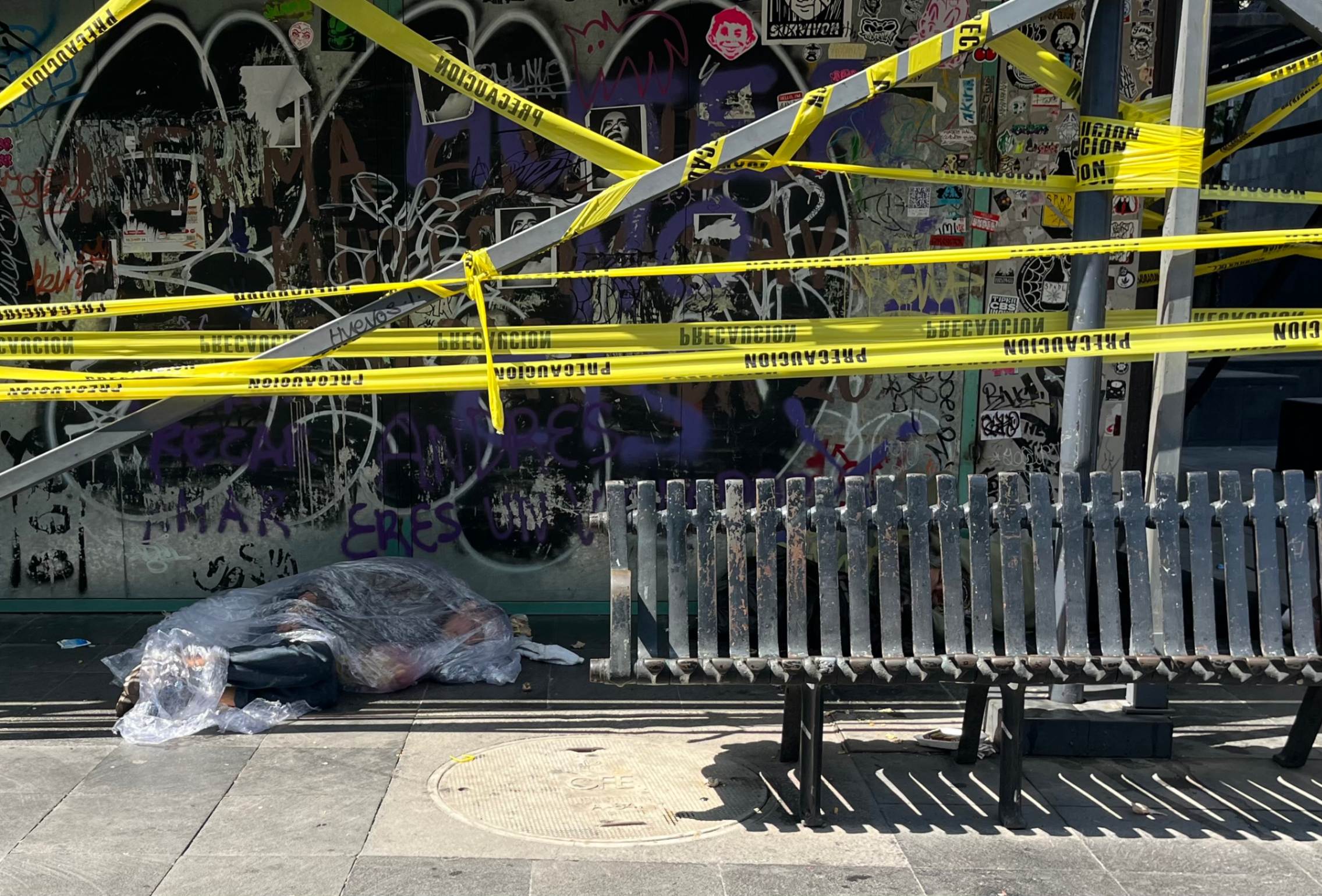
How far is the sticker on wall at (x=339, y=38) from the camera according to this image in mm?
6355

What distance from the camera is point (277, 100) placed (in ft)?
21.0

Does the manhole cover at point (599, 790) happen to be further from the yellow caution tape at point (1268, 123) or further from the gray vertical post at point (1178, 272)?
the yellow caution tape at point (1268, 123)

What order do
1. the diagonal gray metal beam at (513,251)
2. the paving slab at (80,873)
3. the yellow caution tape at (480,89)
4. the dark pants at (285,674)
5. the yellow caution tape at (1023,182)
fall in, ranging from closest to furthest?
the paving slab at (80,873), the diagonal gray metal beam at (513,251), the yellow caution tape at (480,89), the yellow caution tape at (1023,182), the dark pants at (285,674)

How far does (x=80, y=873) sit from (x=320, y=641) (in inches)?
66.8

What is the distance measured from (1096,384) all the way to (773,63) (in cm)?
277

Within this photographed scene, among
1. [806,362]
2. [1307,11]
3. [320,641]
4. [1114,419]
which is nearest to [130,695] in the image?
[320,641]

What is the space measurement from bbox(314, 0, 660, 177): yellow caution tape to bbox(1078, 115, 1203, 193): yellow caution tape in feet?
5.65

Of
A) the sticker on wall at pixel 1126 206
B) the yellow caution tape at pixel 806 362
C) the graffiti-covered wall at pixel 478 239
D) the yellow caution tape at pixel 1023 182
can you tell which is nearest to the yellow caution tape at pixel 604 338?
the yellow caution tape at pixel 806 362

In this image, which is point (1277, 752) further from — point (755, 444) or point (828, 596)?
point (755, 444)

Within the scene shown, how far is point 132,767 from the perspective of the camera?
15.0 ft

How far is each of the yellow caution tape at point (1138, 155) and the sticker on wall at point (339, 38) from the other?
385 centimetres

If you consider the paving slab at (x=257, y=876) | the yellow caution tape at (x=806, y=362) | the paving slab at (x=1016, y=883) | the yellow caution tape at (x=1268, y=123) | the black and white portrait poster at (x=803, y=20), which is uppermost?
the black and white portrait poster at (x=803, y=20)

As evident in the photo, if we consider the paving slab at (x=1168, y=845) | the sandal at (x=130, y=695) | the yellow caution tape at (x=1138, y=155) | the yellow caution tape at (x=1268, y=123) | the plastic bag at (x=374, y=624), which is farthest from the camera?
the plastic bag at (x=374, y=624)

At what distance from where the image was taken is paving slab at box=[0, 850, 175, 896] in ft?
11.9
